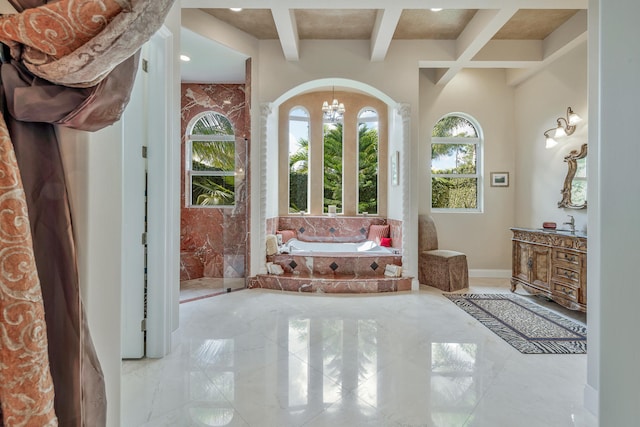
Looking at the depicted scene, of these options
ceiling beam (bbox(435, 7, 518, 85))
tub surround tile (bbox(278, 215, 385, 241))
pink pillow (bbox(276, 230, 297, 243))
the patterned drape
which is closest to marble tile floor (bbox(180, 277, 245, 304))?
pink pillow (bbox(276, 230, 297, 243))

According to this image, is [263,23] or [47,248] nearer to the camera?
[47,248]

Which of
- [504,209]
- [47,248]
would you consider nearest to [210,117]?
[47,248]

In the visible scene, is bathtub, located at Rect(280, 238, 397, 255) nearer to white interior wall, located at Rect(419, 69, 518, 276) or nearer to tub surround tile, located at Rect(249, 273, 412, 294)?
tub surround tile, located at Rect(249, 273, 412, 294)

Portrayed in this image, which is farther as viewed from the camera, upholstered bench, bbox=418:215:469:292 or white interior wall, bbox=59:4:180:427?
upholstered bench, bbox=418:215:469:292

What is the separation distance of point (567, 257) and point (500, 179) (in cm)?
221

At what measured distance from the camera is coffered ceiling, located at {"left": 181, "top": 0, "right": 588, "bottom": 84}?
2.98 metres

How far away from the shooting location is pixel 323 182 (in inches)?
246

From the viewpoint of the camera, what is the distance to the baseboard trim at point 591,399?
1.72 meters

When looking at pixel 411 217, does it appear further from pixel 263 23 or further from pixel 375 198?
pixel 263 23

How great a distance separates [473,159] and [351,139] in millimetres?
2384

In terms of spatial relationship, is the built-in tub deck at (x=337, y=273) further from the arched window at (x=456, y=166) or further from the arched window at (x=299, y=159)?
the arched window at (x=299, y=159)

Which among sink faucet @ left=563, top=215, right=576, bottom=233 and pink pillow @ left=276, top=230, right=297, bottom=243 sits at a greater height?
sink faucet @ left=563, top=215, right=576, bottom=233

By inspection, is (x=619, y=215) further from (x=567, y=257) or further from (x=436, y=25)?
(x=436, y=25)

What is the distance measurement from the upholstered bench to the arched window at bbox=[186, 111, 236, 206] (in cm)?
347
